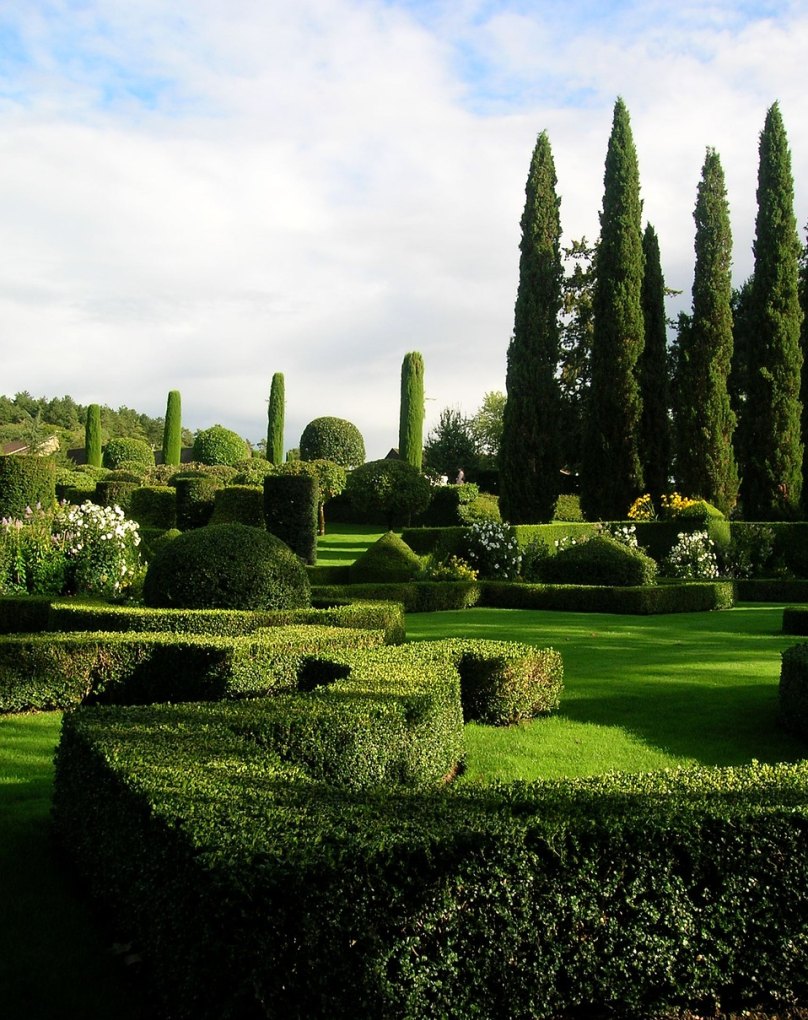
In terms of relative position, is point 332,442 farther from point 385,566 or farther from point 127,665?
point 127,665

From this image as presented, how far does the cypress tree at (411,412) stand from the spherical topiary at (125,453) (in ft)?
45.7

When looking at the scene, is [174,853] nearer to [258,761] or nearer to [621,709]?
[258,761]

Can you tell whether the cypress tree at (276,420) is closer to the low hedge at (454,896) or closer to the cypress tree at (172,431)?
the cypress tree at (172,431)

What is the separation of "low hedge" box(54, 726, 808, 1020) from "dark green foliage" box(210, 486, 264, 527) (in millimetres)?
21284

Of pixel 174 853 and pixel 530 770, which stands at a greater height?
pixel 174 853

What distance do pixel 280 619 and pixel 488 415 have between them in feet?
164

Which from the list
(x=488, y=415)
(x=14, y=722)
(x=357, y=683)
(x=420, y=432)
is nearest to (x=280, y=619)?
(x=14, y=722)

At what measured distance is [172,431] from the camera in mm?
52500

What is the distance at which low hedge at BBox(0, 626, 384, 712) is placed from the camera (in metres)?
7.05

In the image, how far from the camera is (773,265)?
2775 cm

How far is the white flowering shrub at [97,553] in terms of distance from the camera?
13.0 metres

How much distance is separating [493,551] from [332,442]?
22939mm

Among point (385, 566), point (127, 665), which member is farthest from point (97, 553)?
point (127, 665)

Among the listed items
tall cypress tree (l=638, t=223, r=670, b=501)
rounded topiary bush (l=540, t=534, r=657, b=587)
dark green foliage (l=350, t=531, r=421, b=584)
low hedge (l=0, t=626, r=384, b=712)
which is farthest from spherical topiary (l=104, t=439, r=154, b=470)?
low hedge (l=0, t=626, r=384, b=712)
